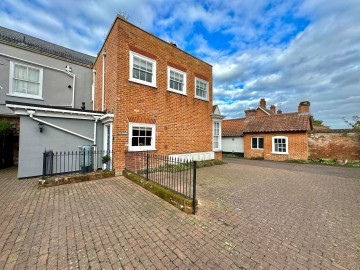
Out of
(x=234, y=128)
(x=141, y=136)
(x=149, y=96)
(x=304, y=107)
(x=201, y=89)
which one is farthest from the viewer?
(x=234, y=128)

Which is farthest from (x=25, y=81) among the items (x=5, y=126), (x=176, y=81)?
(x=176, y=81)

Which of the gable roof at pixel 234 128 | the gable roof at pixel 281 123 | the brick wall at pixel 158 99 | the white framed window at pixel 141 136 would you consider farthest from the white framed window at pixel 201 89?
the gable roof at pixel 234 128

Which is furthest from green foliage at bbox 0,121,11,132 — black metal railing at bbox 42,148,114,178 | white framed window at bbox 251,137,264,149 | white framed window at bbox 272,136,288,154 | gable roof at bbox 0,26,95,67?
white framed window at bbox 272,136,288,154

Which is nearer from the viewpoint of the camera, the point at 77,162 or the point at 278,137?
the point at 77,162

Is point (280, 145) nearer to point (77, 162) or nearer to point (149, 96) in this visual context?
point (149, 96)

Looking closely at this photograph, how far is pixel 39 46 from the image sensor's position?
13070mm

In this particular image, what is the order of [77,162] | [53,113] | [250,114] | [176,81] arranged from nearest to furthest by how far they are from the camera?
[53,113]
[77,162]
[176,81]
[250,114]

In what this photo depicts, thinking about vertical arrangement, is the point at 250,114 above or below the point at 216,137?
above

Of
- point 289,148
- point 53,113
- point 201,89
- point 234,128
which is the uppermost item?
point 201,89

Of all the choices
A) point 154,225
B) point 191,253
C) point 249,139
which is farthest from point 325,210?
point 249,139

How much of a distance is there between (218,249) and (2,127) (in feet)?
40.8

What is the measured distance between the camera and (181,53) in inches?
432

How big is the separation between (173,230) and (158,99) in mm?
7405

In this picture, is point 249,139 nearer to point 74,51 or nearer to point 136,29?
point 136,29
